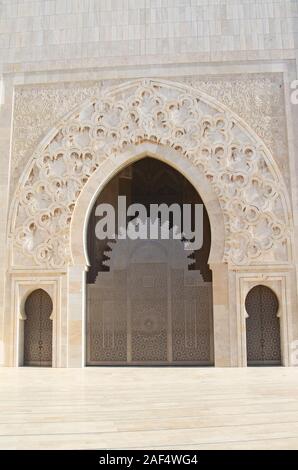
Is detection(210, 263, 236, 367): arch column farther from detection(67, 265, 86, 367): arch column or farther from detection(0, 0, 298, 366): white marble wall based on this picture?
detection(67, 265, 86, 367): arch column

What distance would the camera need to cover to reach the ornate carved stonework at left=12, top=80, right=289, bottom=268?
6730 mm

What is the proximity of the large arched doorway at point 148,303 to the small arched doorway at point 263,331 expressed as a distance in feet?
1.79

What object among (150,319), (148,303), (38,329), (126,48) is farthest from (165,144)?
(38,329)

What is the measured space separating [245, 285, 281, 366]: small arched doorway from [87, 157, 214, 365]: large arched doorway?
547 millimetres

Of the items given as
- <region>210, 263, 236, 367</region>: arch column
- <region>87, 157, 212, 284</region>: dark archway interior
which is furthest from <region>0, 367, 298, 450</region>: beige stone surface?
<region>87, 157, 212, 284</region>: dark archway interior

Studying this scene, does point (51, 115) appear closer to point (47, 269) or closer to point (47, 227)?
point (47, 227)

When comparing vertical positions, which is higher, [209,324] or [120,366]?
[209,324]

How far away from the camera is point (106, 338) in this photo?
7.04 meters

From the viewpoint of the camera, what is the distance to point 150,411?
3.36 metres

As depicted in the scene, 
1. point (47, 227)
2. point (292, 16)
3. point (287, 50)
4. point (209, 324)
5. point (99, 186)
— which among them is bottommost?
point (209, 324)

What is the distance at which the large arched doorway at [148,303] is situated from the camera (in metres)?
6.97

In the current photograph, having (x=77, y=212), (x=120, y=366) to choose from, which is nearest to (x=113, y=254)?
(x=77, y=212)

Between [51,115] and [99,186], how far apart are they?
1.30 metres

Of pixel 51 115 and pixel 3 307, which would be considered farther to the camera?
pixel 51 115
